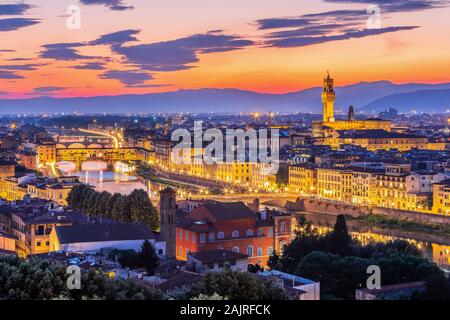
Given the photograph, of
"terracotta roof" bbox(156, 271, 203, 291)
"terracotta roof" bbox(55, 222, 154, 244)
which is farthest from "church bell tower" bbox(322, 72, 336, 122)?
"terracotta roof" bbox(156, 271, 203, 291)

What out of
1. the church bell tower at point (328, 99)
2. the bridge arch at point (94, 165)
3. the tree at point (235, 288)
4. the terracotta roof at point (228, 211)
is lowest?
the bridge arch at point (94, 165)

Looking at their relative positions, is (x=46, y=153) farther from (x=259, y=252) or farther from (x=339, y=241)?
(x=339, y=241)

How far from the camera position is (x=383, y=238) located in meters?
13.1

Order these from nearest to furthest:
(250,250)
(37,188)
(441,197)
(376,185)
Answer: (250,250)
(441,197)
(37,188)
(376,185)

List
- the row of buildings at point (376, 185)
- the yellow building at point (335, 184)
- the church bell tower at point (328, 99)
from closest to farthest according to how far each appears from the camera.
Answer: the row of buildings at point (376, 185), the yellow building at point (335, 184), the church bell tower at point (328, 99)

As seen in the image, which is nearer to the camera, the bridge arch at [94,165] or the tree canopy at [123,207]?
the tree canopy at [123,207]

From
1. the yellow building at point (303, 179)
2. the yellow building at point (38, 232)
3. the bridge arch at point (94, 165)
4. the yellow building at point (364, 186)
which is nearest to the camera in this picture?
the yellow building at point (38, 232)

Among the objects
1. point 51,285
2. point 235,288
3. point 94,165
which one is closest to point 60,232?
point 51,285

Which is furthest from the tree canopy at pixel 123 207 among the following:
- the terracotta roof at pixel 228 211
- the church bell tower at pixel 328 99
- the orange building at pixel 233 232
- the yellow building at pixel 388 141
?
the church bell tower at pixel 328 99

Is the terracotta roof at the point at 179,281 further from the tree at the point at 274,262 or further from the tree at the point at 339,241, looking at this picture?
the tree at the point at 339,241

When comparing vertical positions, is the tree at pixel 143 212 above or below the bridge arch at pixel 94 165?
above

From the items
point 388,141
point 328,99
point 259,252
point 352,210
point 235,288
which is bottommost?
point 352,210

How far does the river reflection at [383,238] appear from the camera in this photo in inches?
427
